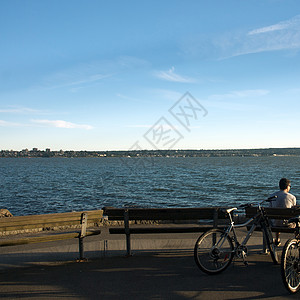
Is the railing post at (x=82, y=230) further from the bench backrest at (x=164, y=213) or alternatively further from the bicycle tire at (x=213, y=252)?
the bicycle tire at (x=213, y=252)

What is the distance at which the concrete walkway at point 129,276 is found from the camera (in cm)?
501

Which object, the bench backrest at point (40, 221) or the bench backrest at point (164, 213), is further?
the bench backrest at point (164, 213)

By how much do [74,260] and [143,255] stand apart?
4.27 ft

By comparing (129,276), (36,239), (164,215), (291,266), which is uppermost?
(164,215)

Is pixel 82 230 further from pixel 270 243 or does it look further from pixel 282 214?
pixel 282 214

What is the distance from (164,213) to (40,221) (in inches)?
92.9

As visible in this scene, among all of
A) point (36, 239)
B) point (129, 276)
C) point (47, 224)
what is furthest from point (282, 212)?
point (36, 239)

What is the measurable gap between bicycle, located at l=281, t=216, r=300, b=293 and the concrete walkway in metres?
0.17

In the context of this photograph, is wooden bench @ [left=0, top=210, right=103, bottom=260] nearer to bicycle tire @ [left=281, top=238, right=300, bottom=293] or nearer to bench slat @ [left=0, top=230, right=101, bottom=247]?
bench slat @ [left=0, top=230, right=101, bottom=247]

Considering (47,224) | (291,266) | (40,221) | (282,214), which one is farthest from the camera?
(282,214)

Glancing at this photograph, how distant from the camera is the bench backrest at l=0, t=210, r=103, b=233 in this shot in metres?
6.12

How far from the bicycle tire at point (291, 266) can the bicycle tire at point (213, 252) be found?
3.24 ft

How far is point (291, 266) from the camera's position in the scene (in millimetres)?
5164

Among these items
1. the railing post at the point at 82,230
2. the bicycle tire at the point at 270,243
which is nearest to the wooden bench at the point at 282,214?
the bicycle tire at the point at 270,243
